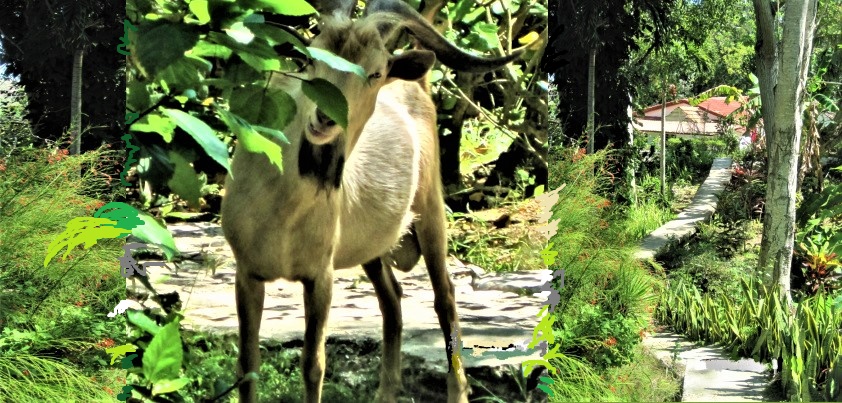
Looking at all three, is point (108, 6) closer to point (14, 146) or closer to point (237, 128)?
point (14, 146)

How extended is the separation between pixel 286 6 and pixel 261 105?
0.66ft

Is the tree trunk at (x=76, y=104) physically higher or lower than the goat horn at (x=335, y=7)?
lower

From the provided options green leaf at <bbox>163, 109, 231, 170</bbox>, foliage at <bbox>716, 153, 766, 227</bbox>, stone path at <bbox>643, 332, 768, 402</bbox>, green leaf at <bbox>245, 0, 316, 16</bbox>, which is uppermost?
green leaf at <bbox>245, 0, 316, 16</bbox>

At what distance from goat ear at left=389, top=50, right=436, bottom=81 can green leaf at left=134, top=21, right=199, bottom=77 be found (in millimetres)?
863

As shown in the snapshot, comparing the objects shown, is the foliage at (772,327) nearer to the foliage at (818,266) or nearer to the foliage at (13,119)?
the foliage at (818,266)

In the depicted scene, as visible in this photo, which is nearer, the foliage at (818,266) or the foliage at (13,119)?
the foliage at (13,119)

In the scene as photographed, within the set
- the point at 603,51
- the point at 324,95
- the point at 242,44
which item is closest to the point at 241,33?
the point at 242,44

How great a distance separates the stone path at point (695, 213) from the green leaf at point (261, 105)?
426 cm

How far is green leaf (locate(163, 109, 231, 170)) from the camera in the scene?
53.6 inches

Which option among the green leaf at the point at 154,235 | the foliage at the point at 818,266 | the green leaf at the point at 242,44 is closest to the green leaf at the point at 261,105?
the green leaf at the point at 242,44

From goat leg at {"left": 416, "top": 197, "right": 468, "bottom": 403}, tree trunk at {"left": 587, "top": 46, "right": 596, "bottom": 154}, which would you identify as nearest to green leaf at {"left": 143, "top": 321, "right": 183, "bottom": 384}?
goat leg at {"left": 416, "top": 197, "right": 468, "bottom": 403}

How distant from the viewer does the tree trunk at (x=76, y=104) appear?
11.5 ft

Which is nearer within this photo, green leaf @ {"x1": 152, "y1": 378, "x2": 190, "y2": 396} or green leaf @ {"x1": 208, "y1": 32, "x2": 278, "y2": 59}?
green leaf @ {"x1": 208, "y1": 32, "x2": 278, "y2": 59}

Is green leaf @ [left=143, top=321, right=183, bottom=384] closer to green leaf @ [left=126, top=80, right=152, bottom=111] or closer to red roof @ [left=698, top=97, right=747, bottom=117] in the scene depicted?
green leaf @ [left=126, top=80, right=152, bottom=111]
